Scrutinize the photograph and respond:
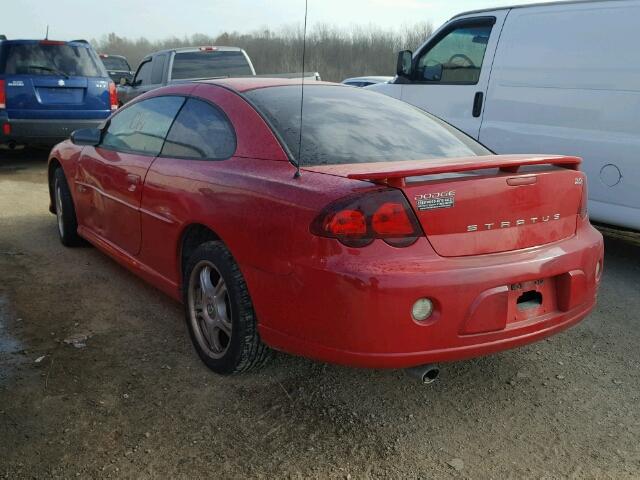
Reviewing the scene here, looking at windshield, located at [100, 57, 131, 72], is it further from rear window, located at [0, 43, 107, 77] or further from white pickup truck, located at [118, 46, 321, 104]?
rear window, located at [0, 43, 107, 77]

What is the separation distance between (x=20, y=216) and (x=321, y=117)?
4.40 m

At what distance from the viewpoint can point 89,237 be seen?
4527 millimetres

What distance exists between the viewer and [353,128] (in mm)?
3047

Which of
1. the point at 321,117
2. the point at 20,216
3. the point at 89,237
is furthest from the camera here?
the point at 20,216

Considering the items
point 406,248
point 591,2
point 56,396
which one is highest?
point 591,2

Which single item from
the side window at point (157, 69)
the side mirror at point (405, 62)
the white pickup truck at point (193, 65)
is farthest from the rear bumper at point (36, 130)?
Result: the side mirror at point (405, 62)

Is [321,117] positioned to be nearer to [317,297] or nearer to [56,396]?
[317,297]

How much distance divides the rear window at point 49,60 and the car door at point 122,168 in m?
4.96

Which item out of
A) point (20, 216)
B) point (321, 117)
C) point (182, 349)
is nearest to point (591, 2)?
point (321, 117)

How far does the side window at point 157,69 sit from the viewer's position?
10.9m

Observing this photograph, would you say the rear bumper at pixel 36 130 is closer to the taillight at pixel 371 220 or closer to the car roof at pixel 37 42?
the car roof at pixel 37 42

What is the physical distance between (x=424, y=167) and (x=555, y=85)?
3119mm

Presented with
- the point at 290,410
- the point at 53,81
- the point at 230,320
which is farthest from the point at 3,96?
the point at 290,410

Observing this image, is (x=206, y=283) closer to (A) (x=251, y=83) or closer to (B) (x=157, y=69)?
(A) (x=251, y=83)
